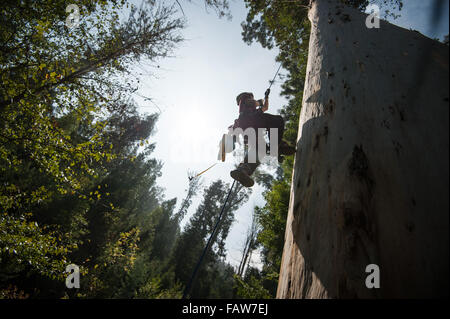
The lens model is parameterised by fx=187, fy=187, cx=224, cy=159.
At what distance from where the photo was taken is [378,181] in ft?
2.59

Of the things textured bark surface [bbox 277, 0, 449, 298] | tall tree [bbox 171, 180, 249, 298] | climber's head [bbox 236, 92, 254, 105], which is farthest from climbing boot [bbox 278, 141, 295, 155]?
tall tree [bbox 171, 180, 249, 298]

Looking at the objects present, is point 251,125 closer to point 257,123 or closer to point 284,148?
point 257,123

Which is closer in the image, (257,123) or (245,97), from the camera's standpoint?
(257,123)

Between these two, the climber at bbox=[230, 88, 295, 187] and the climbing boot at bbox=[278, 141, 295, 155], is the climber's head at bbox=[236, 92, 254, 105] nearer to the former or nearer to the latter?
the climber at bbox=[230, 88, 295, 187]

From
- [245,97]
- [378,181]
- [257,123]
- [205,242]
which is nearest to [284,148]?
[257,123]

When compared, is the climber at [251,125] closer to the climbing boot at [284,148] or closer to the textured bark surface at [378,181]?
the climbing boot at [284,148]

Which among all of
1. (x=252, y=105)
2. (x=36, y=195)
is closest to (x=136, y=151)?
(x=36, y=195)

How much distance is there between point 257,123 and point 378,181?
269 cm

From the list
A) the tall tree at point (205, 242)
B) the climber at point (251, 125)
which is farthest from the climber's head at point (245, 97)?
the tall tree at point (205, 242)

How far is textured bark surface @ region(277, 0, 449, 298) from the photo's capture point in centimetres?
66

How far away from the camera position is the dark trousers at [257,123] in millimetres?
3266

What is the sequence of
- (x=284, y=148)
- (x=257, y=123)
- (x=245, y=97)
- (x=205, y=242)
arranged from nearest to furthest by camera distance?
(x=284, y=148), (x=257, y=123), (x=245, y=97), (x=205, y=242)

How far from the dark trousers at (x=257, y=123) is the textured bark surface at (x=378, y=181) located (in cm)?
202
